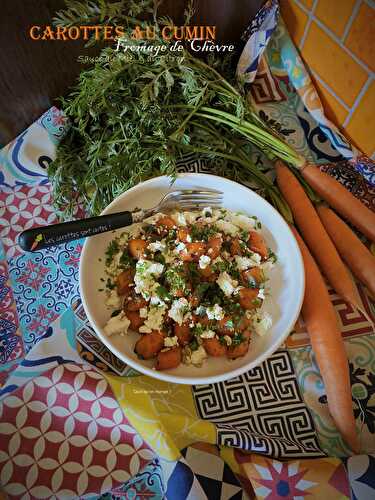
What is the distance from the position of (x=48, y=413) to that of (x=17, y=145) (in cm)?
81

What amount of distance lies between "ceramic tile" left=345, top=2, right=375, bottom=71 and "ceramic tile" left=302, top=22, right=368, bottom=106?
0.12 feet

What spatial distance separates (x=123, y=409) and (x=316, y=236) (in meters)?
0.79

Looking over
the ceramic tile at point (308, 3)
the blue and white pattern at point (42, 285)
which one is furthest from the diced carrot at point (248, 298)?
the ceramic tile at point (308, 3)

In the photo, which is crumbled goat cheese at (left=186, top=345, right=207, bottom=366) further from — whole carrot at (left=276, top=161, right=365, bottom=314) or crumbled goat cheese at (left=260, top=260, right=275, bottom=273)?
whole carrot at (left=276, top=161, right=365, bottom=314)

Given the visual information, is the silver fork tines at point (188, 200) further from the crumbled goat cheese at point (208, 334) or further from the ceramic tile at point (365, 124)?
the ceramic tile at point (365, 124)

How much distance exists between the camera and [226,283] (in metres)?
1.02

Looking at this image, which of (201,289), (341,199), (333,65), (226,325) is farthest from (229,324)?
(333,65)

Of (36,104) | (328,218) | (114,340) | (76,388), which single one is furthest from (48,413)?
(328,218)

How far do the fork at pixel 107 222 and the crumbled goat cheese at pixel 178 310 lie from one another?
10.6 inches

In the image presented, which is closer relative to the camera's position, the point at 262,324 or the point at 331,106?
the point at 262,324

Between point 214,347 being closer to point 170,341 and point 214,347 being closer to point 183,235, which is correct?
point 170,341

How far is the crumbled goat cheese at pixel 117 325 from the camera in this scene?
1.00 m

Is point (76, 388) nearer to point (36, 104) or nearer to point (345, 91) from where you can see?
point (36, 104)

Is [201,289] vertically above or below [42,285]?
above
